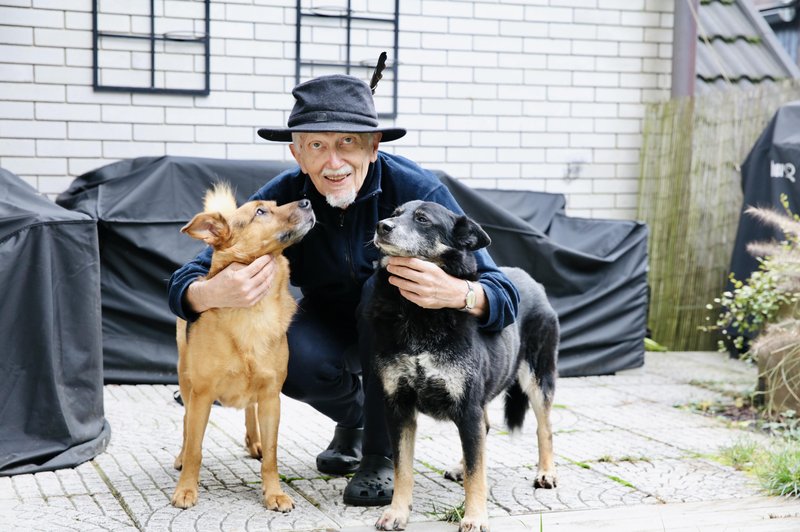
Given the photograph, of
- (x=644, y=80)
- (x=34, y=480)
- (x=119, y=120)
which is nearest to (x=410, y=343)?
(x=34, y=480)

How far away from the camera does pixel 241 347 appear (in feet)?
10.9

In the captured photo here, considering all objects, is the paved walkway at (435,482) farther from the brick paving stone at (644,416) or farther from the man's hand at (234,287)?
the man's hand at (234,287)

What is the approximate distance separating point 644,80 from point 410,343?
5.47 m

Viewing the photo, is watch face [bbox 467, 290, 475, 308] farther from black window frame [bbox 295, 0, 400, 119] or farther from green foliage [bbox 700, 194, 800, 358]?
black window frame [bbox 295, 0, 400, 119]

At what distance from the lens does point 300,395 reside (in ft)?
12.1

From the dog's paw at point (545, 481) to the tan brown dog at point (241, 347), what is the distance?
100 centimetres

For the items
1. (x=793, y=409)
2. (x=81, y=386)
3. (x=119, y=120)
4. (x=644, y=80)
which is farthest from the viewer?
(x=644, y=80)

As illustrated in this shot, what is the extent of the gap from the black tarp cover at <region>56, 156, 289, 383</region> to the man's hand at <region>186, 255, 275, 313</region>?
226 cm

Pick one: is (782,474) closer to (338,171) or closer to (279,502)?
(279,502)

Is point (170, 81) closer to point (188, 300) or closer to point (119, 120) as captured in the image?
point (119, 120)

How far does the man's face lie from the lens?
11.2 ft

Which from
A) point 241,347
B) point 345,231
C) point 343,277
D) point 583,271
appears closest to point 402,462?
point 241,347

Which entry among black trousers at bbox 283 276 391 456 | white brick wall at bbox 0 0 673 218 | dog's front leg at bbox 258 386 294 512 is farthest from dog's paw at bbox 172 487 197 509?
white brick wall at bbox 0 0 673 218

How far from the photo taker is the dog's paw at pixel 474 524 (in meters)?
3.05
